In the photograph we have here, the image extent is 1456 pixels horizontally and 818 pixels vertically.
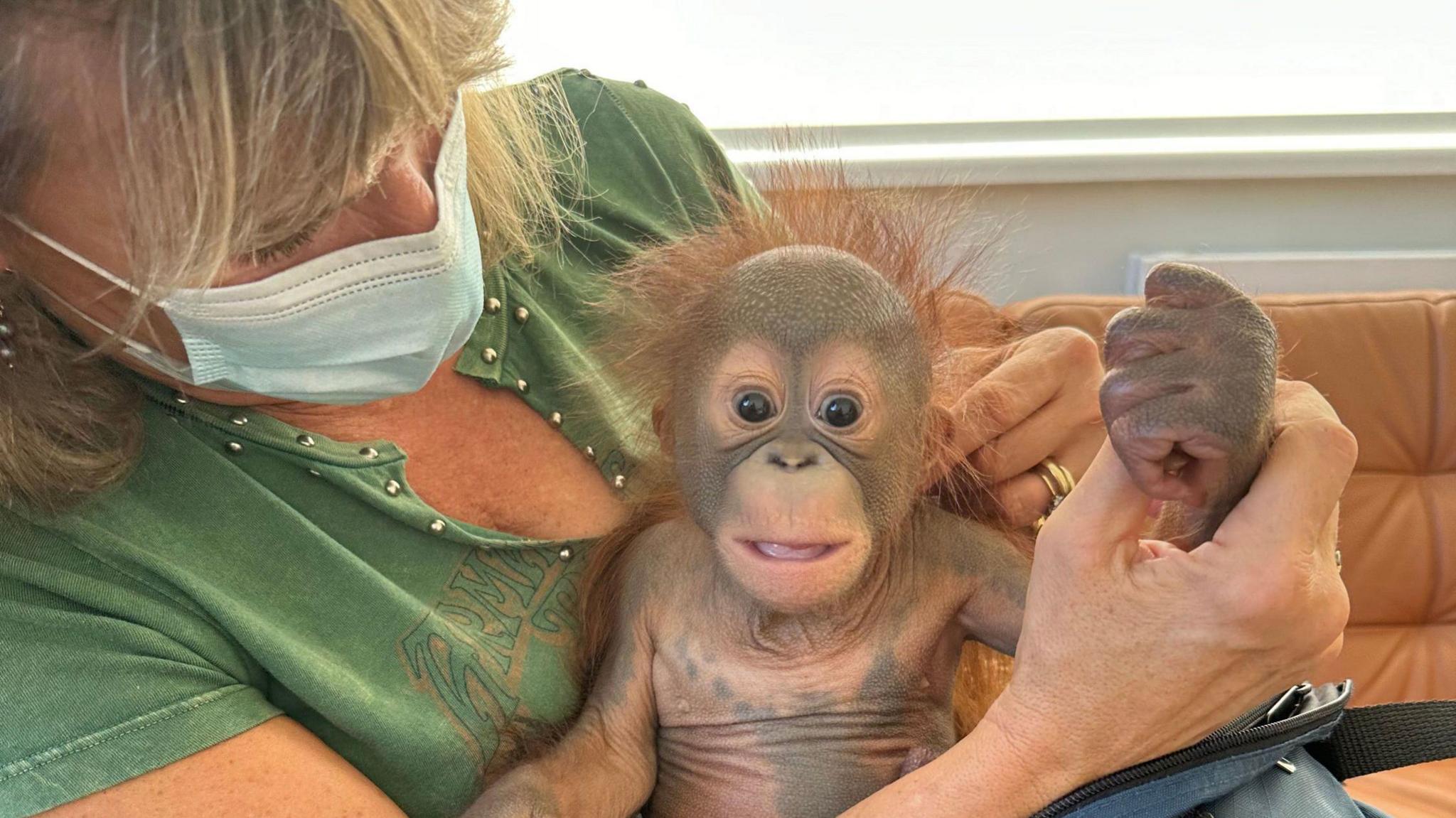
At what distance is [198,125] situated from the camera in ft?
2.59

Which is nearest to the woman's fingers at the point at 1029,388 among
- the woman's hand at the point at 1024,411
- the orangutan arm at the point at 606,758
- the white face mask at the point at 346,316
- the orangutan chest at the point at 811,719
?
the woman's hand at the point at 1024,411

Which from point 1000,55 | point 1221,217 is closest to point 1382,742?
point 1221,217

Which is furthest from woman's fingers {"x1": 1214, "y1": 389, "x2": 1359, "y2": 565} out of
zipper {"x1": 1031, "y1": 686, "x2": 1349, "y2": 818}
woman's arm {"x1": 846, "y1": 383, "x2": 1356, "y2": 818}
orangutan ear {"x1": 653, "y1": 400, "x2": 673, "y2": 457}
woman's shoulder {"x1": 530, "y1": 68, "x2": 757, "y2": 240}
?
woman's shoulder {"x1": 530, "y1": 68, "x2": 757, "y2": 240}

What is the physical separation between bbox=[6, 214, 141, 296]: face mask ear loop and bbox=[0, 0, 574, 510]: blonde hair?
18mm

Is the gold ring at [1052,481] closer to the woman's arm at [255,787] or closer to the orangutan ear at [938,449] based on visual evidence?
the orangutan ear at [938,449]

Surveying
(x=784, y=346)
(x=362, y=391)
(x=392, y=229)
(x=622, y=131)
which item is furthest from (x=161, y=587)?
(x=622, y=131)

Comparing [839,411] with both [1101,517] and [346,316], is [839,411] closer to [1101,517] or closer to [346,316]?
[1101,517]

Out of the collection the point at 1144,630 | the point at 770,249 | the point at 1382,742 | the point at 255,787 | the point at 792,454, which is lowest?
the point at 1382,742

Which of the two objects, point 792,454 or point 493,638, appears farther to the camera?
point 493,638

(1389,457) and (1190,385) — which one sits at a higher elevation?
(1190,385)

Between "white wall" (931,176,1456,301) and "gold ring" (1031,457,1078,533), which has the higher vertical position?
"gold ring" (1031,457,1078,533)

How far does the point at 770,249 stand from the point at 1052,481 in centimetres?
35

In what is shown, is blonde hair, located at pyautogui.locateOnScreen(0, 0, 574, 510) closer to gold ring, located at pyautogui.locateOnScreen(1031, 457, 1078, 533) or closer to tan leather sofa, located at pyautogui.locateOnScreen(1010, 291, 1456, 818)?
gold ring, located at pyautogui.locateOnScreen(1031, 457, 1078, 533)

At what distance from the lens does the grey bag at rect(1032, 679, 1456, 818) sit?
93 cm
